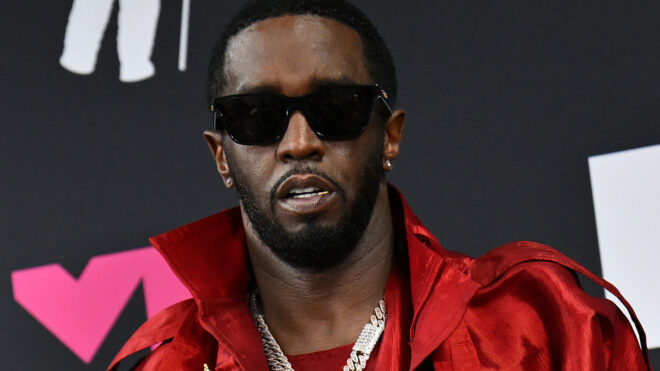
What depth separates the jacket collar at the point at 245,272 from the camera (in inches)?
42.9

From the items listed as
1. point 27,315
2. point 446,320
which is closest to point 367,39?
point 446,320

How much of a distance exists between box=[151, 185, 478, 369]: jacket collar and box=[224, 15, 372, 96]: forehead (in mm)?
210

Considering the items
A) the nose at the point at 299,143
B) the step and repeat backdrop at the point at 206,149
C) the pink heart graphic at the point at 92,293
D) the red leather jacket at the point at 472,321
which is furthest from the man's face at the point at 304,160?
the pink heart graphic at the point at 92,293

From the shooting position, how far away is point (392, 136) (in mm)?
1253

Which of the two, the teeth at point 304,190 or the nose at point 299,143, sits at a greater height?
the nose at point 299,143

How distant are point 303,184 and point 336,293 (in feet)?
0.59

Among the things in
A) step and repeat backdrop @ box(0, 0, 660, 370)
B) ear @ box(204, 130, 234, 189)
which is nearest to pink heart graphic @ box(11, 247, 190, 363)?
step and repeat backdrop @ box(0, 0, 660, 370)

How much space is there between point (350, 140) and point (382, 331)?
0.85 feet

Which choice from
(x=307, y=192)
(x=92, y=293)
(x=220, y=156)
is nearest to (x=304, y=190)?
(x=307, y=192)

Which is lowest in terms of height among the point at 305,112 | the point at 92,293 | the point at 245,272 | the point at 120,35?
the point at 92,293

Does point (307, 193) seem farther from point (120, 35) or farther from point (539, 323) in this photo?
point (120, 35)

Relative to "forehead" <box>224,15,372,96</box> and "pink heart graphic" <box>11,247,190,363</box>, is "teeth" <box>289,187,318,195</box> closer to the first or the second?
"forehead" <box>224,15,372,96</box>

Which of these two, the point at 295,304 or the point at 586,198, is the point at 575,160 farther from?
the point at 295,304

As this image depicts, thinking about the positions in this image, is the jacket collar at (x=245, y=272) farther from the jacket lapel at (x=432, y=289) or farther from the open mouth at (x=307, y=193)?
the open mouth at (x=307, y=193)
